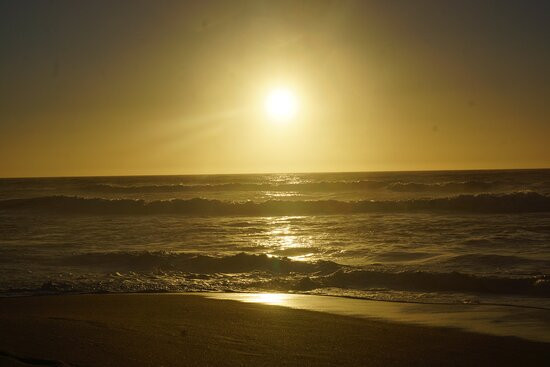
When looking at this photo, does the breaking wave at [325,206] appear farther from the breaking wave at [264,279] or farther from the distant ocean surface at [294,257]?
the breaking wave at [264,279]

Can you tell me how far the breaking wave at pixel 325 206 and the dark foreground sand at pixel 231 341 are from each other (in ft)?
73.9

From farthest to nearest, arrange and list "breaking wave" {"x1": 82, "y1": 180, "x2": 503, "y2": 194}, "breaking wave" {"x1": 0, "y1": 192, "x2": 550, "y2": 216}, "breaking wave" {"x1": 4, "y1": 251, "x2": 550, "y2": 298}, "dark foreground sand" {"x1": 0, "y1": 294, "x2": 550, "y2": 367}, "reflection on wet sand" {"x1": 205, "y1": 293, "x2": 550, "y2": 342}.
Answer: "breaking wave" {"x1": 82, "y1": 180, "x2": 503, "y2": 194} < "breaking wave" {"x1": 0, "y1": 192, "x2": 550, "y2": 216} < "breaking wave" {"x1": 4, "y1": 251, "x2": 550, "y2": 298} < "reflection on wet sand" {"x1": 205, "y1": 293, "x2": 550, "y2": 342} < "dark foreground sand" {"x1": 0, "y1": 294, "x2": 550, "y2": 367}

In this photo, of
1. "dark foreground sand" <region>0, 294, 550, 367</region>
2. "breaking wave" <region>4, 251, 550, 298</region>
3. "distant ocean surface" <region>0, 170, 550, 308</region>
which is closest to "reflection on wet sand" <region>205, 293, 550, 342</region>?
"dark foreground sand" <region>0, 294, 550, 367</region>

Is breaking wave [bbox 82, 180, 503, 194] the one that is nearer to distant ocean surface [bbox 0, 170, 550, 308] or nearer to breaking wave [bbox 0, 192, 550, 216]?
breaking wave [bbox 0, 192, 550, 216]

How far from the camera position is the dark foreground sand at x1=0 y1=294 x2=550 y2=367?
560 cm

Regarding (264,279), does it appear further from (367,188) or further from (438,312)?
(367,188)

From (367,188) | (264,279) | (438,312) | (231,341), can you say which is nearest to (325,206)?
(367,188)

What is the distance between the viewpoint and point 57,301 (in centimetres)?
879

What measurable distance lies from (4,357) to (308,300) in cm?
480

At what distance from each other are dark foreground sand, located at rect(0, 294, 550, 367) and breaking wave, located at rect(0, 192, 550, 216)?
73.9 ft

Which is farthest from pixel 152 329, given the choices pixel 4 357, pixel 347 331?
pixel 347 331

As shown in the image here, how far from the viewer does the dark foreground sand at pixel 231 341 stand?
5.60 meters

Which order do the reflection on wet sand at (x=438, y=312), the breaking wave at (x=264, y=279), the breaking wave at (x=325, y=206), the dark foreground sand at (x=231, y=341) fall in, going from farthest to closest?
the breaking wave at (x=325, y=206)
the breaking wave at (x=264, y=279)
the reflection on wet sand at (x=438, y=312)
the dark foreground sand at (x=231, y=341)

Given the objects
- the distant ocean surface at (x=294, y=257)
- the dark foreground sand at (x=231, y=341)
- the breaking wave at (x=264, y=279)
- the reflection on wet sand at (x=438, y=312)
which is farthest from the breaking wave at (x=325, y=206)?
the dark foreground sand at (x=231, y=341)
